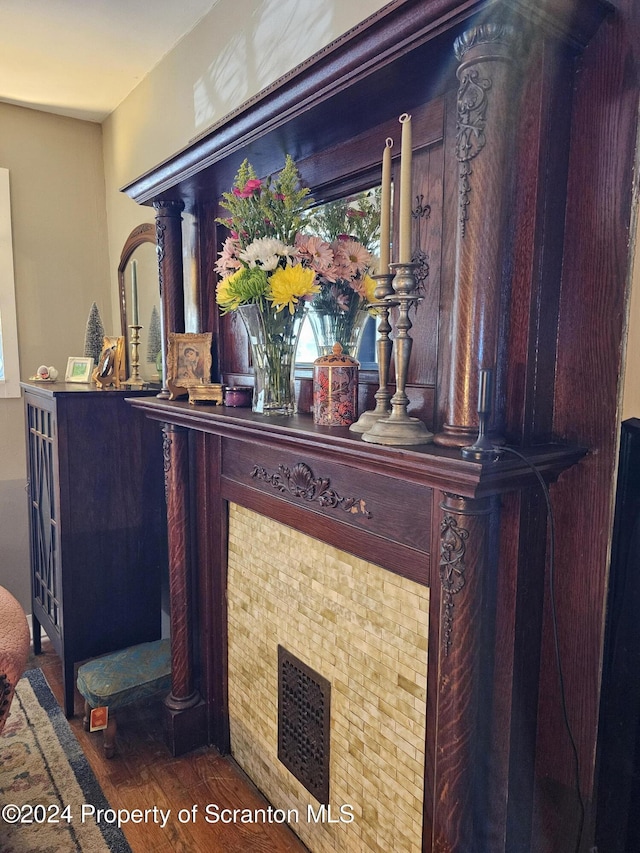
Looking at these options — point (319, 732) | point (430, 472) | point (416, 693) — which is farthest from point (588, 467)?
point (319, 732)

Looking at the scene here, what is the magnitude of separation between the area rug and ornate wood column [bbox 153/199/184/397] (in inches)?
51.9

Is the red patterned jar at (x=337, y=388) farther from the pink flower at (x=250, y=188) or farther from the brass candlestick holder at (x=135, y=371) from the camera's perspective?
the brass candlestick holder at (x=135, y=371)

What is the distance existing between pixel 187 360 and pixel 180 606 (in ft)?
2.83

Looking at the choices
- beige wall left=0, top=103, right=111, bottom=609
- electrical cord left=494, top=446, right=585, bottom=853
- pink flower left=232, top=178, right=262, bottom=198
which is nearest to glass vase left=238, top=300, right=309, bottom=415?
pink flower left=232, top=178, right=262, bottom=198

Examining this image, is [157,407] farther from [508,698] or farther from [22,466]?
[22,466]

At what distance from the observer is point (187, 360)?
193cm

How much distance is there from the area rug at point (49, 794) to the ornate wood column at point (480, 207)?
1638 mm

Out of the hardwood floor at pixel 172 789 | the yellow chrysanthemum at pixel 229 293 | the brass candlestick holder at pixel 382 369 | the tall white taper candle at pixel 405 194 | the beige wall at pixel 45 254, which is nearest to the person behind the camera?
the tall white taper candle at pixel 405 194

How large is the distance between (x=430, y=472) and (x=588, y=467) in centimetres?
34

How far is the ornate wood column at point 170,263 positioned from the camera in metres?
1.93

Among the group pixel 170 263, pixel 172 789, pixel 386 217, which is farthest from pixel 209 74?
pixel 172 789

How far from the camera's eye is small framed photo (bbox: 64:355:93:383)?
8.97 feet

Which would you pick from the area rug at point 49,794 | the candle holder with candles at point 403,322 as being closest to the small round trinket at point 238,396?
the candle holder with candles at point 403,322

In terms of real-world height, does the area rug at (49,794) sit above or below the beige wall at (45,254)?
below
